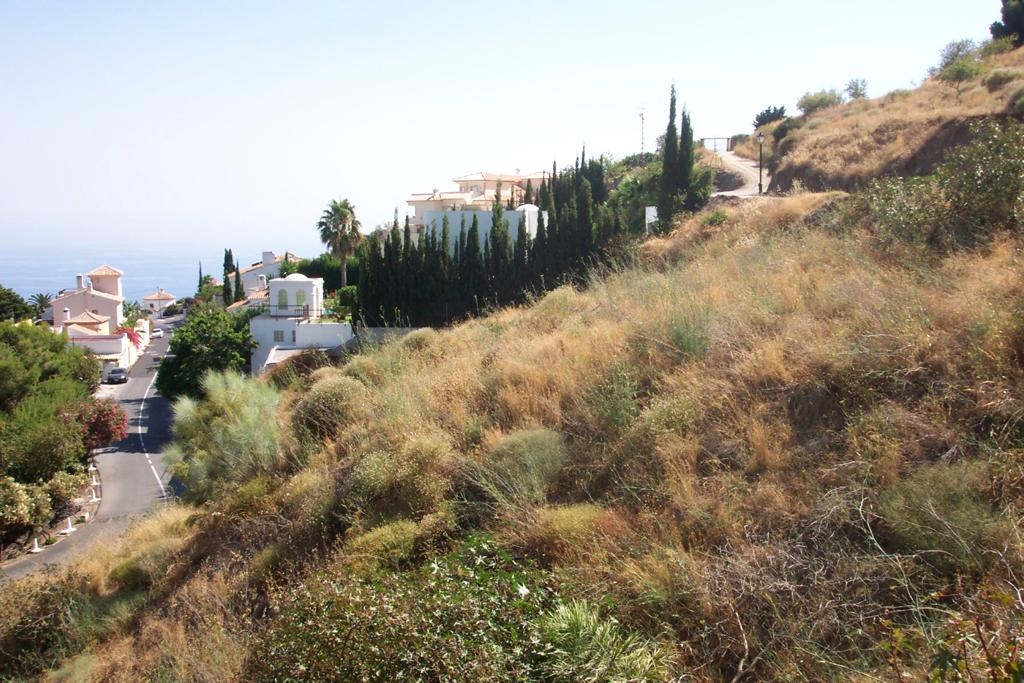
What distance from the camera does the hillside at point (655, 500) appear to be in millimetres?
3764

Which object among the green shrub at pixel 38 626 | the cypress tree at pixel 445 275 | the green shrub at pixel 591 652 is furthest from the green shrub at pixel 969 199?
the cypress tree at pixel 445 275

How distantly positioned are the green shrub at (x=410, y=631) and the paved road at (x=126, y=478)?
731 centimetres

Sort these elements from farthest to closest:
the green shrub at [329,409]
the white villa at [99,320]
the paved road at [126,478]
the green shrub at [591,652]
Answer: the white villa at [99,320] < the paved road at [126,478] < the green shrub at [329,409] < the green shrub at [591,652]

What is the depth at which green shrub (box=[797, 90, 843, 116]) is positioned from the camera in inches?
1741

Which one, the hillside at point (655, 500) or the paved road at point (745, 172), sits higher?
the paved road at point (745, 172)

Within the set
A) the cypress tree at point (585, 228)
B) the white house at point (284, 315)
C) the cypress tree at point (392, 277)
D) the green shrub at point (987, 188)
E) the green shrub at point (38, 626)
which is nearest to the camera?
the green shrub at point (38, 626)

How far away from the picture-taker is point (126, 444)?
101ft

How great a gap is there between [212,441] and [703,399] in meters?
7.75

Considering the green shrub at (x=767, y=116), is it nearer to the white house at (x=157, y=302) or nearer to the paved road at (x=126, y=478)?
the paved road at (x=126, y=478)

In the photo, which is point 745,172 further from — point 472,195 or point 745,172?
point 472,195

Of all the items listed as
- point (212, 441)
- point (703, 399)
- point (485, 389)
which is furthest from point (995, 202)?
point (212, 441)

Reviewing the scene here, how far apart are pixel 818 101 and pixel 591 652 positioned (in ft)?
156

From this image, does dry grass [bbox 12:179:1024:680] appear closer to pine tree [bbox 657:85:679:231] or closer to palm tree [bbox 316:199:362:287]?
pine tree [bbox 657:85:679:231]

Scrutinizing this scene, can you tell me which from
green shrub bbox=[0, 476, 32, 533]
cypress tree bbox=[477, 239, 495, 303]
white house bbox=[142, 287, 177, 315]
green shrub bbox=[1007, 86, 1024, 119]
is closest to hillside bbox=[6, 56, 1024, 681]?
green shrub bbox=[0, 476, 32, 533]
